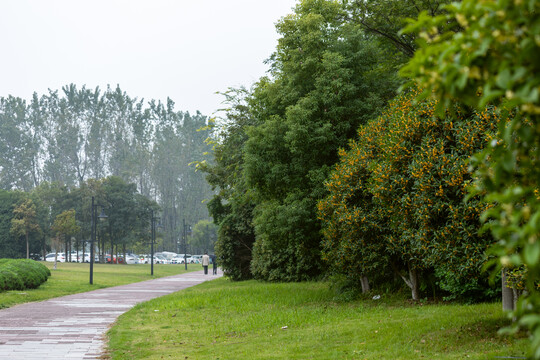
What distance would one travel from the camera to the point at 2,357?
8023mm

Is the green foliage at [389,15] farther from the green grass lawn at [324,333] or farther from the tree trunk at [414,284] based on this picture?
the green grass lawn at [324,333]

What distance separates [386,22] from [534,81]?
15496 mm

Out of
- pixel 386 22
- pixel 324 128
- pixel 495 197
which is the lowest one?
pixel 495 197

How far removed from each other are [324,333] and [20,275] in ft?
51.5

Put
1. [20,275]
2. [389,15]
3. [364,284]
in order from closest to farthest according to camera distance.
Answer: [364,284], [389,15], [20,275]

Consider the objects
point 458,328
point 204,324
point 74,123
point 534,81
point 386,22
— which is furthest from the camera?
point 74,123

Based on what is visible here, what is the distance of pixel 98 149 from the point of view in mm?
98188

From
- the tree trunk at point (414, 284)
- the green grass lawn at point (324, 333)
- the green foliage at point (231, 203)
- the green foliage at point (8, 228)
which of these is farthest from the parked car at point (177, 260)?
the tree trunk at point (414, 284)

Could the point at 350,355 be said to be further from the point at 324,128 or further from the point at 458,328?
the point at 324,128

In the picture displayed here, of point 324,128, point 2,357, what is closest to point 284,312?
point 324,128

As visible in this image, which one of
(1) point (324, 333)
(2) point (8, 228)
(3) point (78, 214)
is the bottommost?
(1) point (324, 333)

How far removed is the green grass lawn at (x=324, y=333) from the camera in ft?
24.9

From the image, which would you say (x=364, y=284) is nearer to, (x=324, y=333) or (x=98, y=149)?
(x=324, y=333)

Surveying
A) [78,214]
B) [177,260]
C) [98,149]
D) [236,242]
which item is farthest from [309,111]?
[98,149]
